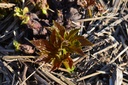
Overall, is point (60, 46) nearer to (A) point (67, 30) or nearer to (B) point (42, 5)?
(A) point (67, 30)

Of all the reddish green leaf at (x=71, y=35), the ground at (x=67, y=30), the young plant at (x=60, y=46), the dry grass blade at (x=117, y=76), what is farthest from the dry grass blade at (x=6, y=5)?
the dry grass blade at (x=117, y=76)

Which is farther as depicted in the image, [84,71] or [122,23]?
[122,23]

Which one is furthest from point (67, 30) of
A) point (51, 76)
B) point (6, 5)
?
point (6, 5)

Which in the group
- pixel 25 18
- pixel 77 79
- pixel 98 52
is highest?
pixel 25 18

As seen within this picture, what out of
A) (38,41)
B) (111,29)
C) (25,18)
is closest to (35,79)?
(38,41)

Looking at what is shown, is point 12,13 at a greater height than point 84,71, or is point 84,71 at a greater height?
point 12,13

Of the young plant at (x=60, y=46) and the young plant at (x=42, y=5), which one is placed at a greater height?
the young plant at (x=42, y=5)

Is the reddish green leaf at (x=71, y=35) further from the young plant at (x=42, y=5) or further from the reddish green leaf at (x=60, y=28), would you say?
the young plant at (x=42, y=5)

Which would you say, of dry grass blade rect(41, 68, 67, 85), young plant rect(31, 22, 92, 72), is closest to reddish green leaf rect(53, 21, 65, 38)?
young plant rect(31, 22, 92, 72)

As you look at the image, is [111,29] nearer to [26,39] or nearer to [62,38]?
[62,38]
